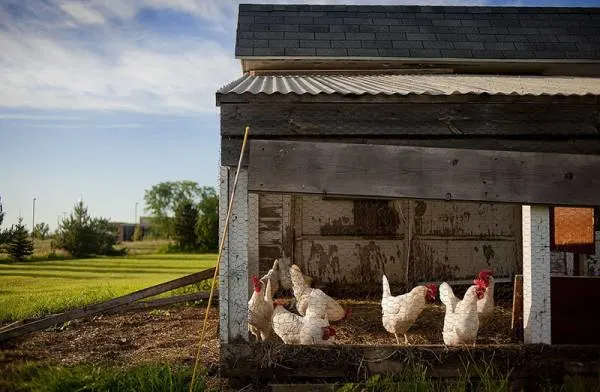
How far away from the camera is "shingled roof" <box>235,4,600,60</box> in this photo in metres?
10.0

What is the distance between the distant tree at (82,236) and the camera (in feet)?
58.6

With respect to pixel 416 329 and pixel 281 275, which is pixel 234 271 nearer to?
pixel 416 329

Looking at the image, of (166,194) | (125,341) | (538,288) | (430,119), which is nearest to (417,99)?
(430,119)

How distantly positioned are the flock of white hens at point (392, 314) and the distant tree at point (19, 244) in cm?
631

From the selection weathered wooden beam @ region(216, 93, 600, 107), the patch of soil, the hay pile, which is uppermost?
weathered wooden beam @ region(216, 93, 600, 107)

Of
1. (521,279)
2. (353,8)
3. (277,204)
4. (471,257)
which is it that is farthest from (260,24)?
(521,279)

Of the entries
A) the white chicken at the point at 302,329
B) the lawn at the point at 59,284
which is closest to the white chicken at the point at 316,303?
the white chicken at the point at 302,329

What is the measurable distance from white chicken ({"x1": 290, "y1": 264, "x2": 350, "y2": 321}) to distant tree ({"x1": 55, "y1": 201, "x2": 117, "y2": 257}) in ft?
40.1

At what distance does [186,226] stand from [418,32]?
20797 millimetres

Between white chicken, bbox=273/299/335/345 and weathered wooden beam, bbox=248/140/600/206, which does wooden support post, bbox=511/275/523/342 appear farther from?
white chicken, bbox=273/299/335/345

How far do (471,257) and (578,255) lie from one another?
2548 millimetres

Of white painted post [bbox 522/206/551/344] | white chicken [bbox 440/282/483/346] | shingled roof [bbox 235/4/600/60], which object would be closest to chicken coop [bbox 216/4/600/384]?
white painted post [bbox 522/206/551/344]

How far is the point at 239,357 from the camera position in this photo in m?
4.64

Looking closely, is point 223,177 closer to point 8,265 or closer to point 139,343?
point 139,343
